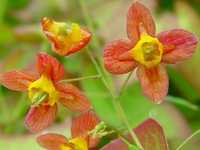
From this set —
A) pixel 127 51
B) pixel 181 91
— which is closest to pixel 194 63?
pixel 181 91

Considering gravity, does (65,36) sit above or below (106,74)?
above

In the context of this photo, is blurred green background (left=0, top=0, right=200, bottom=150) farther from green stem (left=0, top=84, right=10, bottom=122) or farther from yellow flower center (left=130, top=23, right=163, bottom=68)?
yellow flower center (left=130, top=23, right=163, bottom=68)

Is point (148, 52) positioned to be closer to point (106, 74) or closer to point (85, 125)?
point (85, 125)

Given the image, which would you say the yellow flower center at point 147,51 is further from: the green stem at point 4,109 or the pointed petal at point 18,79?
the green stem at point 4,109


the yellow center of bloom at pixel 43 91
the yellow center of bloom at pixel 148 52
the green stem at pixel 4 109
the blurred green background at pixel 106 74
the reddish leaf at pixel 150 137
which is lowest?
the green stem at pixel 4 109

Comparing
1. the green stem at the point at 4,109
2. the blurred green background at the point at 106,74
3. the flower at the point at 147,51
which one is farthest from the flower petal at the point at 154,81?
the green stem at the point at 4,109

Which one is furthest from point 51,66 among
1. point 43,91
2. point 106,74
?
point 106,74

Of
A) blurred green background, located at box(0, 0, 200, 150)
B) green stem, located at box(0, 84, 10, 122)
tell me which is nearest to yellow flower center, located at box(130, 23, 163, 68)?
blurred green background, located at box(0, 0, 200, 150)
